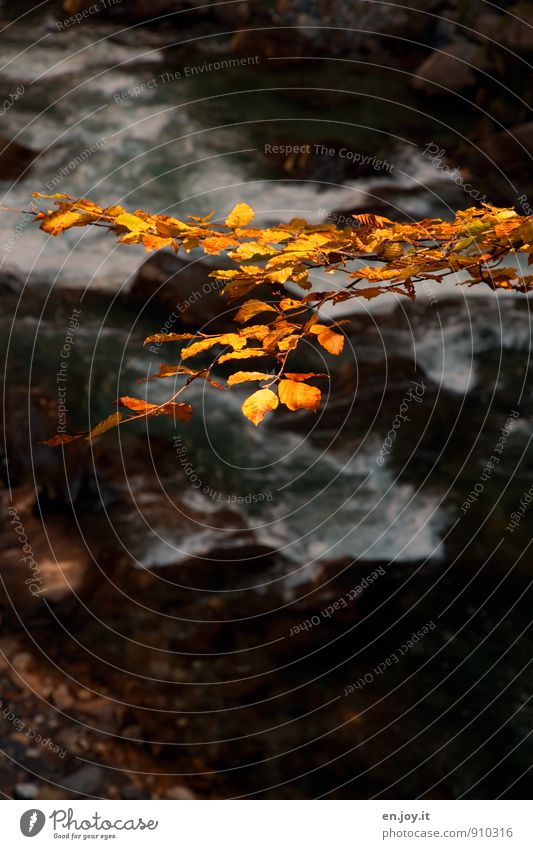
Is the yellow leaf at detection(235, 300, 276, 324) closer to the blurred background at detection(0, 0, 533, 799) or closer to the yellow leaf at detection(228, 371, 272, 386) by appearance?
the yellow leaf at detection(228, 371, 272, 386)

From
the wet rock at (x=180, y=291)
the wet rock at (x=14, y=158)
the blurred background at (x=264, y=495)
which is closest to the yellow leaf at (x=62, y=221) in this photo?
the blurred background at (x=264, y=495)

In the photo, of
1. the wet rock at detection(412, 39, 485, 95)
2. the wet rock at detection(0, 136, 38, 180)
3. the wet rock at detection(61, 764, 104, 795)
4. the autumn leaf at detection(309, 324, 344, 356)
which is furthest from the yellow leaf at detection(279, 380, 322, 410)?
the wet rock at detection(412, 39, 485, 95)

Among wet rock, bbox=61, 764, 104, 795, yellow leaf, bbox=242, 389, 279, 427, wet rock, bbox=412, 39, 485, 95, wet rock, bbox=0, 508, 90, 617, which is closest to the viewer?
yellow leaf, bbox=242, 389, 279, 427

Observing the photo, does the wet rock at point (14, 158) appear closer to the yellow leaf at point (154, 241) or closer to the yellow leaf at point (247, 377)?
the yellow leaf at point (154, 241)

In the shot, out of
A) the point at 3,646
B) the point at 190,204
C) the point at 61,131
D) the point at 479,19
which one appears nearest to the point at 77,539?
the point at 3,646

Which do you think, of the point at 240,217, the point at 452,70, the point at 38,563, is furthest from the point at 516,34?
the point at 240,217

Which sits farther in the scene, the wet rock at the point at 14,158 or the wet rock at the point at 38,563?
the wet rock at the point at 14,158
